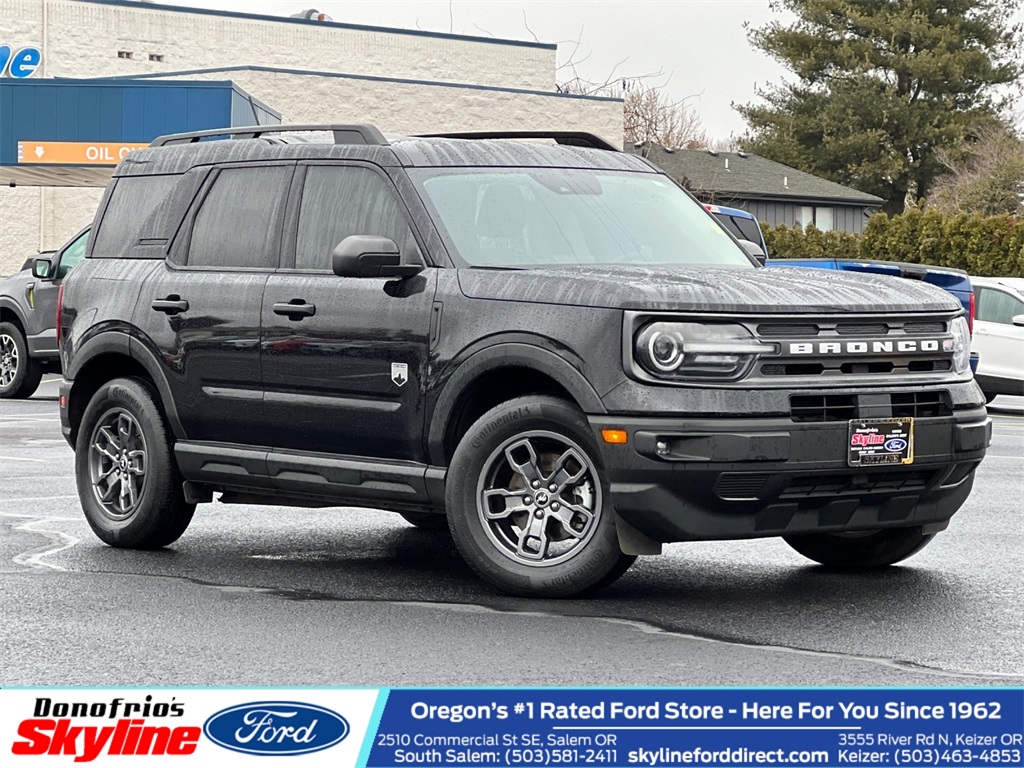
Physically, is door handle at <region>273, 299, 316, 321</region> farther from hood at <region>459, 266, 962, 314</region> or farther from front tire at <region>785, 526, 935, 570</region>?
front tire at <region>785, 526, 935, 570</region>

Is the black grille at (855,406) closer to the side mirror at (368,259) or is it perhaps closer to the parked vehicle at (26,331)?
the side mirror at (368,259)

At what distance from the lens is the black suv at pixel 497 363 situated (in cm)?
690

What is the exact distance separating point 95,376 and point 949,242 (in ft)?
101

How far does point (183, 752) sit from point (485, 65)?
4367cm

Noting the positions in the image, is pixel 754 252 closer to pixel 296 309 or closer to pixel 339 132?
pixel 339 132

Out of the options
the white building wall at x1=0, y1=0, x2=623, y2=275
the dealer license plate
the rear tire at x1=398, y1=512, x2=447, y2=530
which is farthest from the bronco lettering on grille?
the white building wall at x1=0, y1=0, x2=623, y2=275

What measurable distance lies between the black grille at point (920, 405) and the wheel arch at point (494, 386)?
48.0 inches

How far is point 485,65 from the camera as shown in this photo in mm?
47094

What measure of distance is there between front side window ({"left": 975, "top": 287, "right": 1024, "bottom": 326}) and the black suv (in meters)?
14.5

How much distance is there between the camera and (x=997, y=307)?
23.0m

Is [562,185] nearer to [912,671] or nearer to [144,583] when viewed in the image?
[144,583]

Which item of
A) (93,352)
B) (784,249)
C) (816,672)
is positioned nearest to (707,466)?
(816,672)

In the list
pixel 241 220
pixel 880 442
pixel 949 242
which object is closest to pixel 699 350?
pixel 880 442

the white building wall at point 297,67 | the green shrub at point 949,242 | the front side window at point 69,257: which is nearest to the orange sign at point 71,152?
the white building wall at point 297,67
